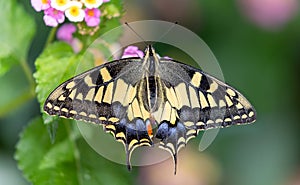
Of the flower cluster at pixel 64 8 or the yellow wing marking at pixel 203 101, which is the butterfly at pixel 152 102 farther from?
the flower cluster at pixel 64 8

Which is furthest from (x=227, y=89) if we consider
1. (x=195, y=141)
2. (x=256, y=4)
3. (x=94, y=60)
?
(x=256, y=4)

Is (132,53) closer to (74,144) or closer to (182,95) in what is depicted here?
(182,95)

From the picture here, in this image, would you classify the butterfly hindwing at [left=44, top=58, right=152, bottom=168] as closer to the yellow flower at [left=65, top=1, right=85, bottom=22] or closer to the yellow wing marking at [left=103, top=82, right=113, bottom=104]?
the yellow wing marking at [left=103, top=82, right=113, bottom=104]

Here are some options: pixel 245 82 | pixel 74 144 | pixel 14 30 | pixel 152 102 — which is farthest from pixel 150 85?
pixel 245 82

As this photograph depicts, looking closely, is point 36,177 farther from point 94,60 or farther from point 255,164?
point 255,164

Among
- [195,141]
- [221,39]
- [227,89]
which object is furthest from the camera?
[221,39]

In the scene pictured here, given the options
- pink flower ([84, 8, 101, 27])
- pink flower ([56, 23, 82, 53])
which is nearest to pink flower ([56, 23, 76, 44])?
pink flower ([56, 23, 82, 53])
